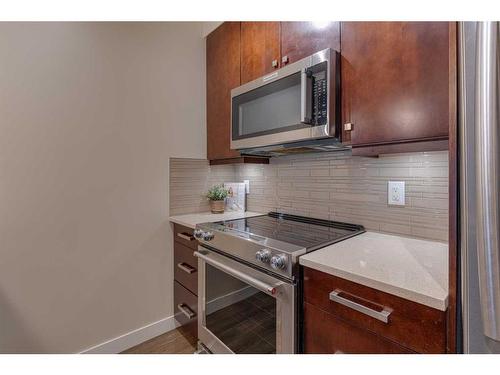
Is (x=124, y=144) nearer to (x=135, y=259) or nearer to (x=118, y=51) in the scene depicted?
(x=118, y=51)

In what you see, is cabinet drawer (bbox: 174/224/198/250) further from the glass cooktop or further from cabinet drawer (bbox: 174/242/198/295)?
the glass cooktop

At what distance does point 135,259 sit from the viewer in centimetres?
174

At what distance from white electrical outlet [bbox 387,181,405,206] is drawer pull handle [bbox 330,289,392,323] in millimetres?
688

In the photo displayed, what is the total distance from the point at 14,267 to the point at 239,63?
5.79 ft

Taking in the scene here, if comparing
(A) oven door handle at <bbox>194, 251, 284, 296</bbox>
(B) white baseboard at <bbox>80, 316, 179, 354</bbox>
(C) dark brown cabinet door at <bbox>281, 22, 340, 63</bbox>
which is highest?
(C) dark brown cabinet door at <bbox>281, 22, 340, 63</bbox>

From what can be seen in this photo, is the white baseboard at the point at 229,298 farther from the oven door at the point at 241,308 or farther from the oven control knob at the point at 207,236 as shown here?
the oven control knob at the point at 207,236

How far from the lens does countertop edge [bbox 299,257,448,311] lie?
67cm

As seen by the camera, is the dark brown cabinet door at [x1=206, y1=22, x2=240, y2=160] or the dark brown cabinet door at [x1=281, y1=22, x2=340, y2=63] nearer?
the dark brown cabinet door at [x1=281, y1=22, x2=340, y2=63]

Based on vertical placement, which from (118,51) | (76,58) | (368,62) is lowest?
(368,62)

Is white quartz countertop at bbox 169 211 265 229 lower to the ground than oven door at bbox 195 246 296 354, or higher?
higher

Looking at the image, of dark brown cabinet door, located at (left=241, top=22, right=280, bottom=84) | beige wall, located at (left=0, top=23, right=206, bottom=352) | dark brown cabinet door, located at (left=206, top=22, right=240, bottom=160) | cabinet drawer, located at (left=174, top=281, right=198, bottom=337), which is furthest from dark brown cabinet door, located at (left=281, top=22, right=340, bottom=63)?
cabinet drawer, located at (left=174, top=281, right=198, bottom=337)

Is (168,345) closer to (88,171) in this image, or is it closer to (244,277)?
(244,277)

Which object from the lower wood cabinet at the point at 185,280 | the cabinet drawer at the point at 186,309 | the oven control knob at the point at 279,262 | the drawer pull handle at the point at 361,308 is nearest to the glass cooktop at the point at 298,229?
the oven control knob at the point at 279,262
